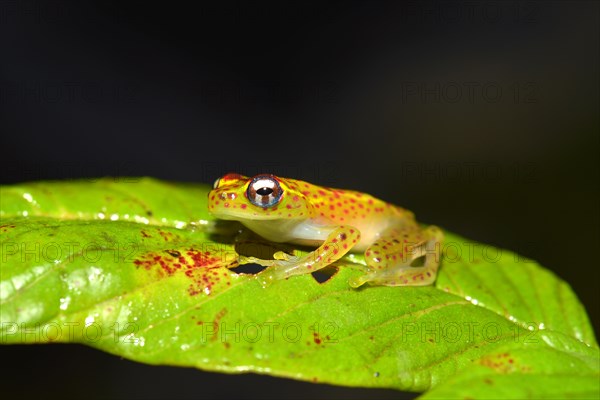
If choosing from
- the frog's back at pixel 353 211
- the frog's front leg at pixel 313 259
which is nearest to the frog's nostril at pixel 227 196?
the frog's front leg at pixel 313 259

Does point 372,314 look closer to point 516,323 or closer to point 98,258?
point 516,323

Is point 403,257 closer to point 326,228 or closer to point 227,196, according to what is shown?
point 326,228

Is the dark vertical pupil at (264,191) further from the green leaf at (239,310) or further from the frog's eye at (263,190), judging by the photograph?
the green leaf at (239,310)

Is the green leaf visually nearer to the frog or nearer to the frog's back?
the frog

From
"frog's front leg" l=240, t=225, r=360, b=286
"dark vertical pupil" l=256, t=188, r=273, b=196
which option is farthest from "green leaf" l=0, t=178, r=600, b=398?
"dark vertical pupil" l=256, t=188, r=273, b=196

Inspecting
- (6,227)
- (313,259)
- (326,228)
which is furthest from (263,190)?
(6,227)

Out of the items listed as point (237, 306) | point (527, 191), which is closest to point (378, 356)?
point (237, 306)
